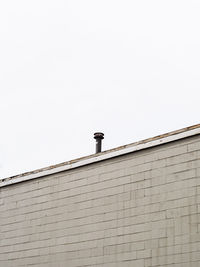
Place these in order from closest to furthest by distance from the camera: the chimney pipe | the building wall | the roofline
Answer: the building wall < the roofline < the chimney pipe

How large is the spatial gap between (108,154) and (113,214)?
1670 millimetres

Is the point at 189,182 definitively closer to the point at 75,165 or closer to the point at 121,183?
the point at 121,183

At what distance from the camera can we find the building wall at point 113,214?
13.2 m

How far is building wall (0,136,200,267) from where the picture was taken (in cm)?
1324

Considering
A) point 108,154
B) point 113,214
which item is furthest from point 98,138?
point 113,214

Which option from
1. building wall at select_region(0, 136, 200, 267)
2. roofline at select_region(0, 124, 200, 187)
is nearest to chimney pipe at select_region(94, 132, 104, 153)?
roofline at select_region(0, 124, 200, 187)

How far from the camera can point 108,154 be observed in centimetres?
1521

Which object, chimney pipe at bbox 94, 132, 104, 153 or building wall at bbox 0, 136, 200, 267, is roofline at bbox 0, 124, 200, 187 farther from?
chimney pipe at bbox 94, 132, 104, 153

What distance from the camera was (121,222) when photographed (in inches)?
563

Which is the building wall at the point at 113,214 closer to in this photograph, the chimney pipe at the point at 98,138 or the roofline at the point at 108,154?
the roofline at the point at 108,154

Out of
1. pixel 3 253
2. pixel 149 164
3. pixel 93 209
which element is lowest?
pixel 3 253

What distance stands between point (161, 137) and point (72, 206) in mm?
3253

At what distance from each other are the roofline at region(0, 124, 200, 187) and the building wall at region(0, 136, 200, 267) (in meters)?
0.13

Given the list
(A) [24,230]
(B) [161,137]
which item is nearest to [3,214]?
(A) [24,230]
